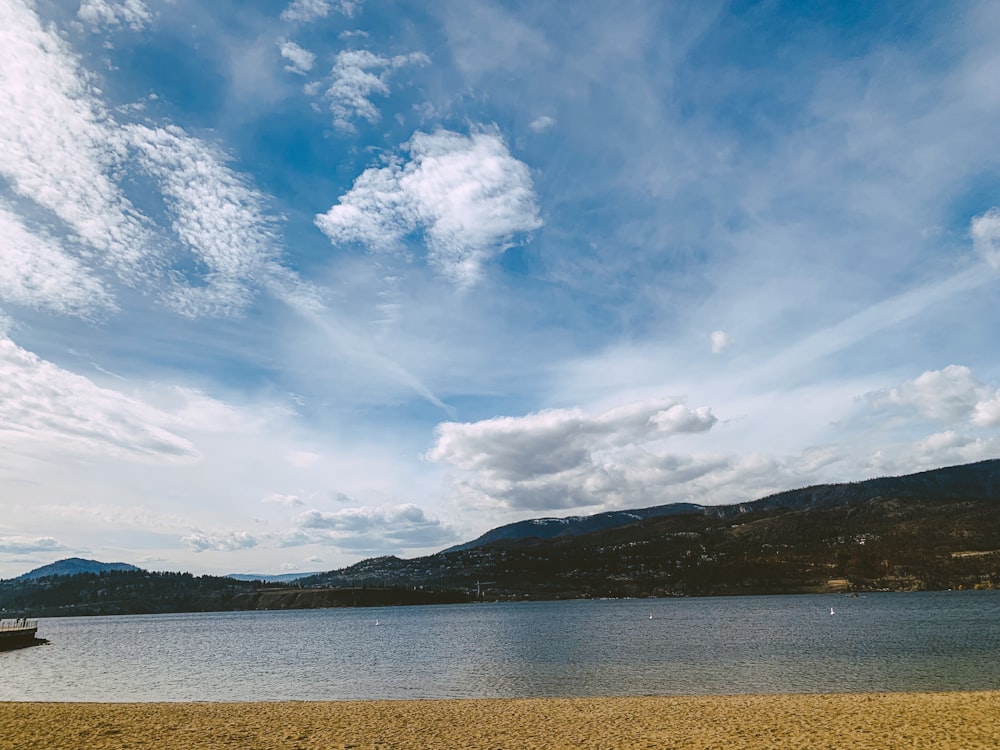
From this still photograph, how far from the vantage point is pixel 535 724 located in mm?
32969

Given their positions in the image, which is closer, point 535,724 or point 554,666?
point 535,724

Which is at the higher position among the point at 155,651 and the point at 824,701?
the point at 155,651

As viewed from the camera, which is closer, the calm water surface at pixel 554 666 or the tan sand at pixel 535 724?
the tan sand at pixel 535 724

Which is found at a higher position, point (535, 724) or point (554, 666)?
point (554, 666)

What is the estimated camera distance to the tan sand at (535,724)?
88.0ft

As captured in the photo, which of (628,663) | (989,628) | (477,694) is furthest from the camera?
(989,628)

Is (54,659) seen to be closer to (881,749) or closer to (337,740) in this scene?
(337,740)

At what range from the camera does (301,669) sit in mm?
74312

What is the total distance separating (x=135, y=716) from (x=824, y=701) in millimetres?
40747

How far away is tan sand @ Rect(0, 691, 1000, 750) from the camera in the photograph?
88.0 ft

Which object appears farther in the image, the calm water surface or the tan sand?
the calm water surface

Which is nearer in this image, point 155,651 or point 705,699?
point 705,699

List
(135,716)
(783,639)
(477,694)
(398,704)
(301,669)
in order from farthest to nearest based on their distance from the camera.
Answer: (783,639)
(301,669)
(477,694)
(398,704)
(135,716)

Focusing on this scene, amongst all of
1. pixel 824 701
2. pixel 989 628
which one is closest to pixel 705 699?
pixel 824 701
